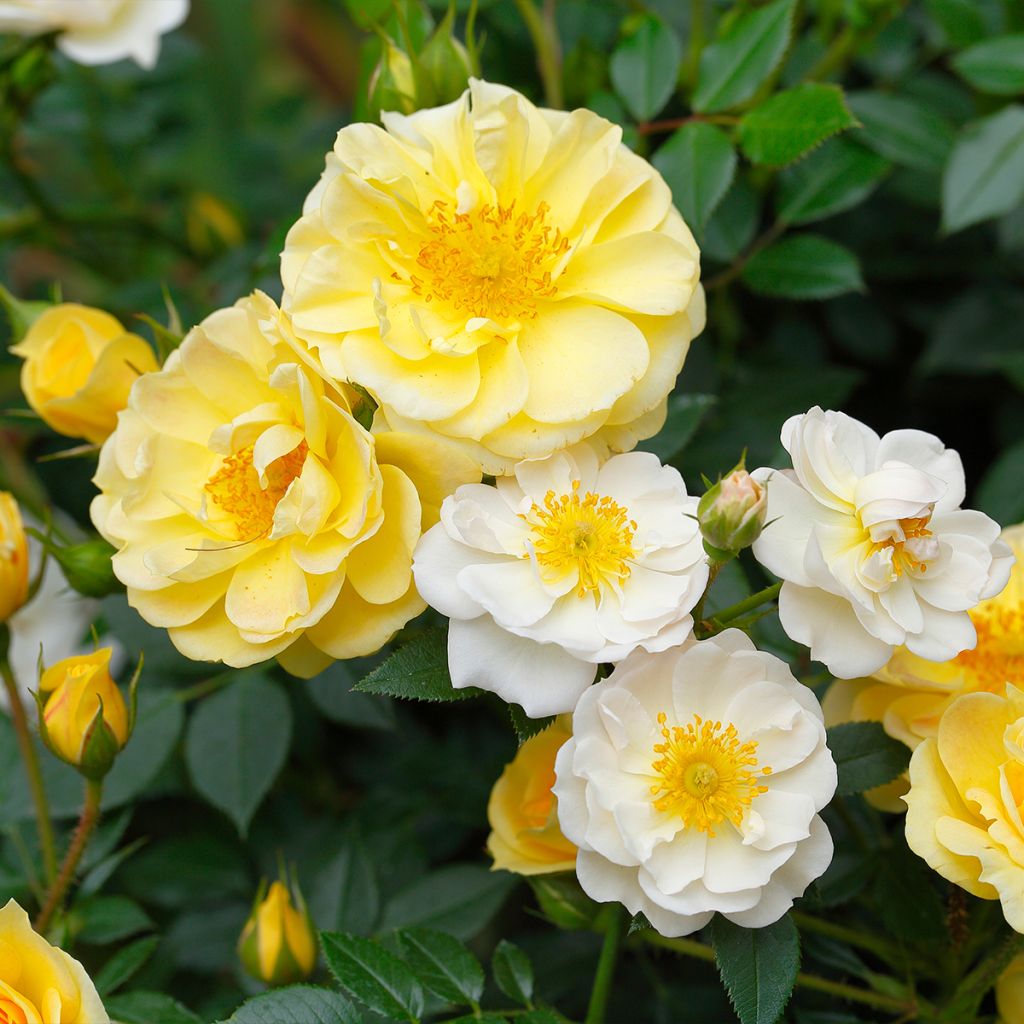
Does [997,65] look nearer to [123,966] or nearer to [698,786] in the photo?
[698,786]

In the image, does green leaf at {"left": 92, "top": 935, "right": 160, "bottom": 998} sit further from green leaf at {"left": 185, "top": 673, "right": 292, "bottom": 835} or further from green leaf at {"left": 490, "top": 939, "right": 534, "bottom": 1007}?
green leaf at {"left": 490, "top": 939, "right": 534, "bottom": 1007}

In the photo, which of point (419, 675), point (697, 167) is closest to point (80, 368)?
point (419, 675)

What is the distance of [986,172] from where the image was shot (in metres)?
1.04

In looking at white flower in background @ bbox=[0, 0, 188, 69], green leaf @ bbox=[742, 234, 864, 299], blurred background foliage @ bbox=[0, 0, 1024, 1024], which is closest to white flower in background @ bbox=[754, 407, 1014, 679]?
blurred background foliage @ bbox=[0, 0, 1024, 1024]

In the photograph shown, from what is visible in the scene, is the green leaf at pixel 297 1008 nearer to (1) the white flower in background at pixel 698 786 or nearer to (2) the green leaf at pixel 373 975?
(2) the green leaf at pixel 373 975

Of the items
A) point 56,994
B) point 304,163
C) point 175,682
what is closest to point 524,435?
point 56,994

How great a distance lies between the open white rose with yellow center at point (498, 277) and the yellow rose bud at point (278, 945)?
0.38 meters

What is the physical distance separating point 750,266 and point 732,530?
1.69 ft

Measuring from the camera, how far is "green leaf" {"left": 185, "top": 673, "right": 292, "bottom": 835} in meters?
0.98

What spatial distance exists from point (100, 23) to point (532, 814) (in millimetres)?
816

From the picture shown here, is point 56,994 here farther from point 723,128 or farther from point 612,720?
point 723,128

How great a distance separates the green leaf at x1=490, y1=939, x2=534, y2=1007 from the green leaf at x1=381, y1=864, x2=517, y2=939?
5.7 inches

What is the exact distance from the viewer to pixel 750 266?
1054 millimetres

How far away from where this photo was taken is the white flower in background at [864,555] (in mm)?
627
